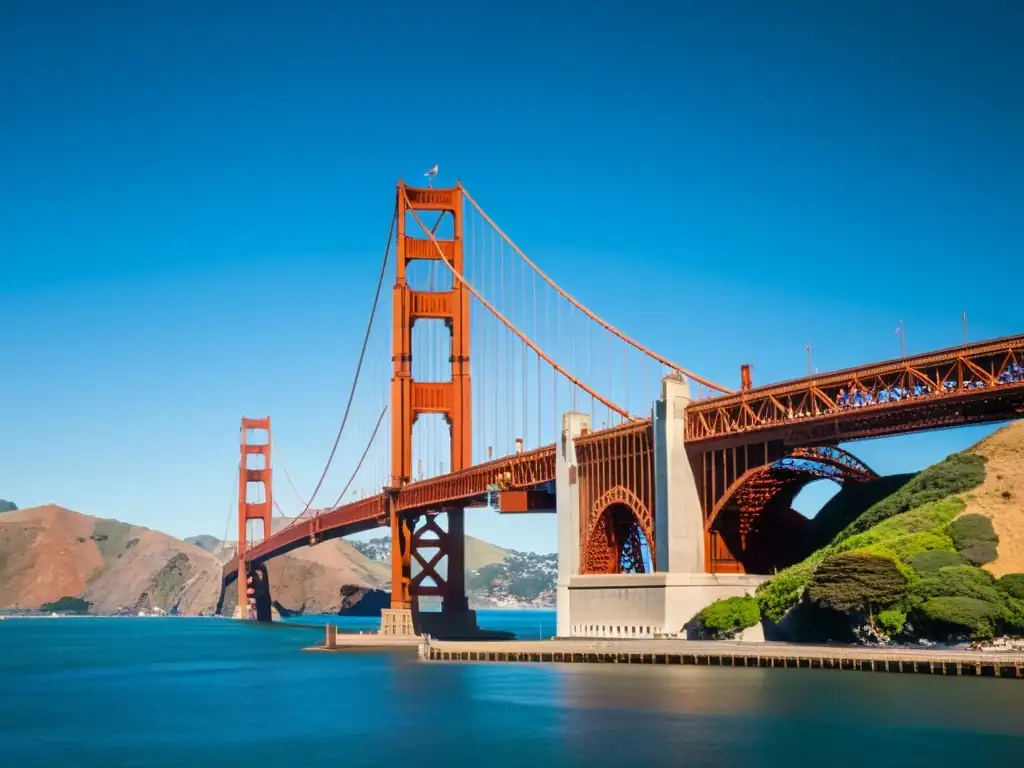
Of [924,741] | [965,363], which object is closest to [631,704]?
[924,741]

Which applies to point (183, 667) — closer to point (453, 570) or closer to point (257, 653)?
point (257, 653)

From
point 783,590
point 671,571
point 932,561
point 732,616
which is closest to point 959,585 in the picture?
point 932,561

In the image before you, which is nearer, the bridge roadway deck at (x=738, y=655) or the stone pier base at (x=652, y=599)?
the bridge roadway deck at (x=738, y=655)

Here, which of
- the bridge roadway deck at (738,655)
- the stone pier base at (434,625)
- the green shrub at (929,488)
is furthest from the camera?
the stone pier base at (434,625)

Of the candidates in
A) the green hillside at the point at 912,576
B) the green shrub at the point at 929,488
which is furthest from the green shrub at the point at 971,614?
the green shrub at the point at 929,488

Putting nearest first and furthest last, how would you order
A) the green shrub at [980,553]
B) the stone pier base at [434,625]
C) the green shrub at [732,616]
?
the green shrub at [980,553] < the green shrub at [732,616] < the stone pier base at [434,625]

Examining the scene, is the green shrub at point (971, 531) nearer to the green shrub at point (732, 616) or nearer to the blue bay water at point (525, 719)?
the green shrub at point (732, 616)
